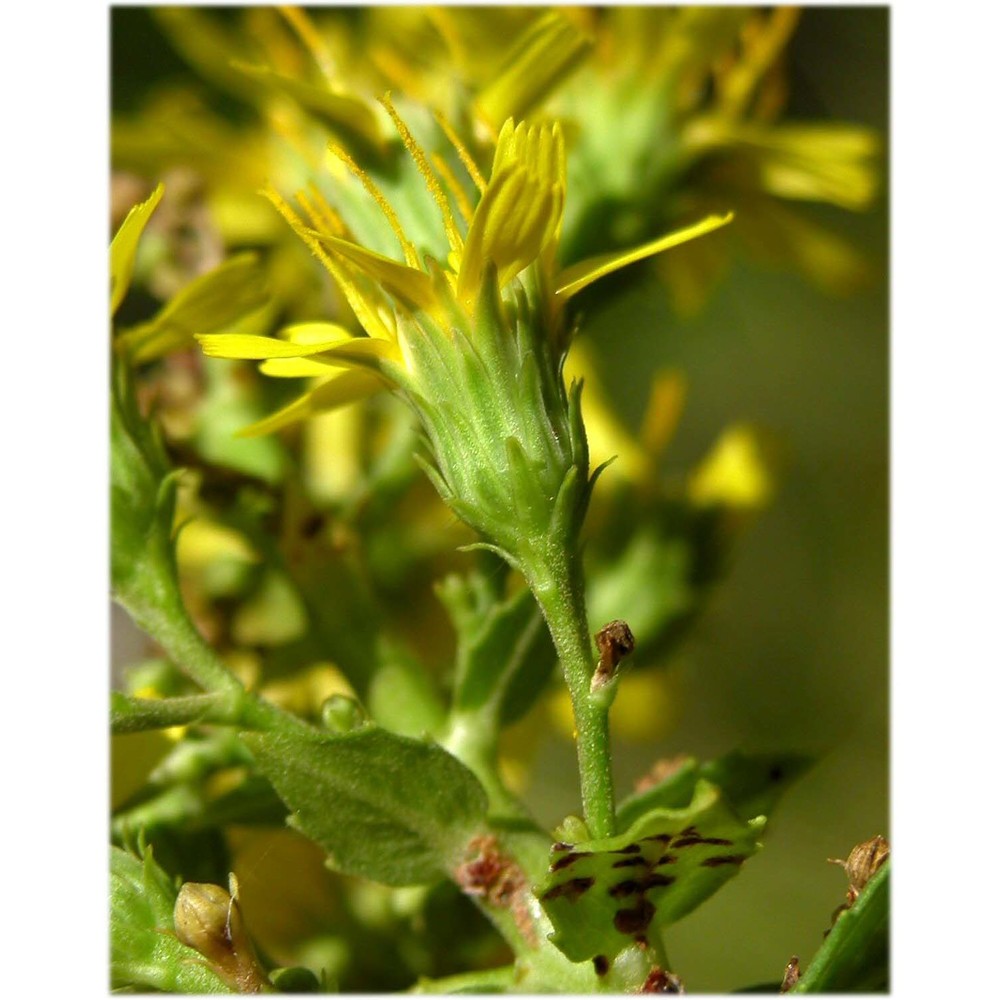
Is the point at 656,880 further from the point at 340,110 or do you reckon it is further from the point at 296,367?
the point at 340,110

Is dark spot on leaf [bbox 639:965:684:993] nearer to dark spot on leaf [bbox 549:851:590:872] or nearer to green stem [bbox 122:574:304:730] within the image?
dark spot on leaf [bbox 549:851:590:872]

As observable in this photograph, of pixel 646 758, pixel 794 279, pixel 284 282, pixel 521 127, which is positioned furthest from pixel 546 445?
pixel 794 279

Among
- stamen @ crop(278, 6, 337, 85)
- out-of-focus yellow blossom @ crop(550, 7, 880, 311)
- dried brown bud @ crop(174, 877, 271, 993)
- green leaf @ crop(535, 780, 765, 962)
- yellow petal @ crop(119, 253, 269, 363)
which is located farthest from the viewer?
out-of-focus yellow blossom @ crop(550, 7, 880, 311)

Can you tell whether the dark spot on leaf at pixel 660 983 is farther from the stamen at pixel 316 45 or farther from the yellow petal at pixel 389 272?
the stamen at pixel 316 45

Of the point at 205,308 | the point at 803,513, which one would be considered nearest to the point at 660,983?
the point at 205,308

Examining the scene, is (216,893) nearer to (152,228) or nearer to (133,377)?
(133,377)

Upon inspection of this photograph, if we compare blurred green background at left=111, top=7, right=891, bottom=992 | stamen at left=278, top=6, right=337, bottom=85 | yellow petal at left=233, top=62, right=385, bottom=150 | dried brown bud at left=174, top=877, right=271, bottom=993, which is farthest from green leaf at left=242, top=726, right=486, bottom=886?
blurred green background at left=111, top=7, right=891, bottom=992

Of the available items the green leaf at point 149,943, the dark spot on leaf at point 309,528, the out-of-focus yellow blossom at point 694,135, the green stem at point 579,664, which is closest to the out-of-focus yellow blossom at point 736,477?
the out-of-focus yellow blossom at point 694,135
